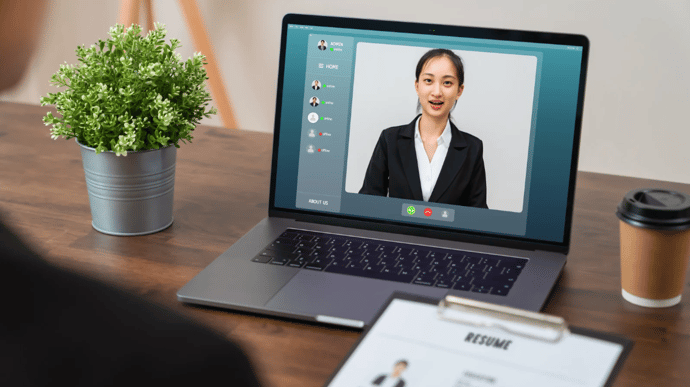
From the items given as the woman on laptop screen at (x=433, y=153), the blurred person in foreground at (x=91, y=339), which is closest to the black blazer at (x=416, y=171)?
the woman on laptop screen at (x=433, y=153)

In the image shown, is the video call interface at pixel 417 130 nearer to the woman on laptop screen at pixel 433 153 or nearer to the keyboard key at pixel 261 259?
the woman on laptop screen at pixel 433 153

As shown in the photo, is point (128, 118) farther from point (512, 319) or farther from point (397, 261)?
point (512, 319)

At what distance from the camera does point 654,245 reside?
86 cm

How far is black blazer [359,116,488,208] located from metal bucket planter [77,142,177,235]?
302 millimetres

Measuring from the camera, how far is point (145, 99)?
1.01 metres

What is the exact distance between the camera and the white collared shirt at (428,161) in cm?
104

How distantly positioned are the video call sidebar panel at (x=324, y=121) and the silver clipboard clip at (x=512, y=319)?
1.30 ft

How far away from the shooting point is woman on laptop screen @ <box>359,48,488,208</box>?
40.7 inches

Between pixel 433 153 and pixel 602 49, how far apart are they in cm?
177

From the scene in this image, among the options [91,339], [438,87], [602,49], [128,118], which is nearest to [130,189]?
[128,118]

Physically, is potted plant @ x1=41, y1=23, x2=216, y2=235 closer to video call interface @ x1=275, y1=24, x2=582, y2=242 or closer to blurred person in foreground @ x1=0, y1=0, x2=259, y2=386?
video call interface @ x1=275, y1=24, x2=582, y2=242

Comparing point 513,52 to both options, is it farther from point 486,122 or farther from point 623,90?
point 623,90

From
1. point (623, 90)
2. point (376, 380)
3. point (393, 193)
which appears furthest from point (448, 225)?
point (623, 90)

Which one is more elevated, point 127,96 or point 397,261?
point 127,96
